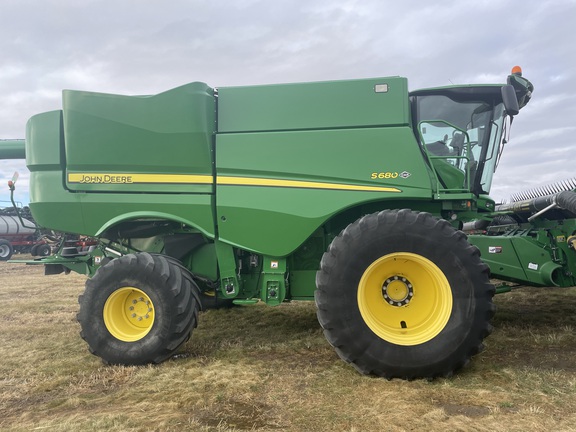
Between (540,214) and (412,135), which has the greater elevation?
(412,135)

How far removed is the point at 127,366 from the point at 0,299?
220 inches

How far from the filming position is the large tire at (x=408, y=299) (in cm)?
337

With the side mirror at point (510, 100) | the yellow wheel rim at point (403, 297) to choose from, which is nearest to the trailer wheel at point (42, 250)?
the yellow wheel rim at point (403, 297)

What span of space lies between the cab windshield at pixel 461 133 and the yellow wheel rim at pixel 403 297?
1.01 m

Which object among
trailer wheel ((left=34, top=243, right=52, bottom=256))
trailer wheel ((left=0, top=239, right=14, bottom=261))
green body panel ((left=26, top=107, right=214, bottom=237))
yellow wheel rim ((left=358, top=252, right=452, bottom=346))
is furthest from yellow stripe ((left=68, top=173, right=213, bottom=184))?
trailer wheel ((left=0, top=239, right=14, bottom=261))

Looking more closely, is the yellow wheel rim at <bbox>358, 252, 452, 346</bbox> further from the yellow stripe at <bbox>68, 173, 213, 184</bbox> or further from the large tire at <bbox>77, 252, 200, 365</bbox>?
the yellow stripe at <bbox>68, 173, 213, 184</bbox>

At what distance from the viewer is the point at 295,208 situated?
156 inches

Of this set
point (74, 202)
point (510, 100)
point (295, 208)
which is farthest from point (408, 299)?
point (74, 202)

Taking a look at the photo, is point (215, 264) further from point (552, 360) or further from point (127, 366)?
point (552, 360)

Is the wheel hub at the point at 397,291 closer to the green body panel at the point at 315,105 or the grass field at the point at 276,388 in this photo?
the grass field at the point at 276,388

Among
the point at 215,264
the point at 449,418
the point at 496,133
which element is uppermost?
the point at 496,133

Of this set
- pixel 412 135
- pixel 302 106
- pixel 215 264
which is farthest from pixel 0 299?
pixel 412 135

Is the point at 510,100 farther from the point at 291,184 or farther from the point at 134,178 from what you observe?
the point at 134,178

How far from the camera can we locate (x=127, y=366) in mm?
3822
